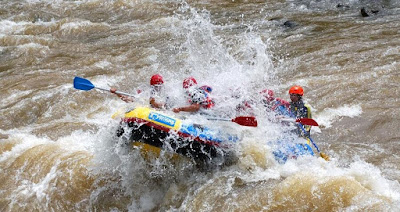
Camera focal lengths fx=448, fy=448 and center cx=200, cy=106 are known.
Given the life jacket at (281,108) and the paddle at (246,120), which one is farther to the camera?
the life jacket at (281,108)

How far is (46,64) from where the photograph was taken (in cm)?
1057

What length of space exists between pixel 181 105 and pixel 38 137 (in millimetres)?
2556

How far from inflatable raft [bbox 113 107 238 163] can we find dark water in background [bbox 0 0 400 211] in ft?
0.70

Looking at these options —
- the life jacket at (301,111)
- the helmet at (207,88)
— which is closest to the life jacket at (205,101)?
the helmet at (207,88)

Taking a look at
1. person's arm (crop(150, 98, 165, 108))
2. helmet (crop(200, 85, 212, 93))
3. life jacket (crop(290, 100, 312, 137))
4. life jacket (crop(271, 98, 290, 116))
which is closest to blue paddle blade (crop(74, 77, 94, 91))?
person's arm (crop(150, 98, 165, 108))

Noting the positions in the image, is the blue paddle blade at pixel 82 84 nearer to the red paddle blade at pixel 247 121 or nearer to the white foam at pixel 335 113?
the red paddle blade at pixel 247 121

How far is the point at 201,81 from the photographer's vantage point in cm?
688

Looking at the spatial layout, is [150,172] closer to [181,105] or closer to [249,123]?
[181,105]

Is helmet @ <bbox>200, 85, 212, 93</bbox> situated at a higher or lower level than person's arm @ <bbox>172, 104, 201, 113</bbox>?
higher

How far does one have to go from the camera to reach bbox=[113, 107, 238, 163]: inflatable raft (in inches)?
205

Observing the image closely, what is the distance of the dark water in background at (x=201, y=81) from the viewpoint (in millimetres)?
5082

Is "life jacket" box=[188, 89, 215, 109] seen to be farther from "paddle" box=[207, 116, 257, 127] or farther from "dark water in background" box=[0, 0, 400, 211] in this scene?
"paddle" box=[207, 116, 257, 127]

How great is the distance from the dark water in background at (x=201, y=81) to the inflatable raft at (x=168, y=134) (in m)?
0.21

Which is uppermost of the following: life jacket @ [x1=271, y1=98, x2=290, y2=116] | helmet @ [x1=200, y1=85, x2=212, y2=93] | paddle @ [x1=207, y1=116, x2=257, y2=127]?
helmet @ [x1=200, y1=85, x2=212, y2=93]
